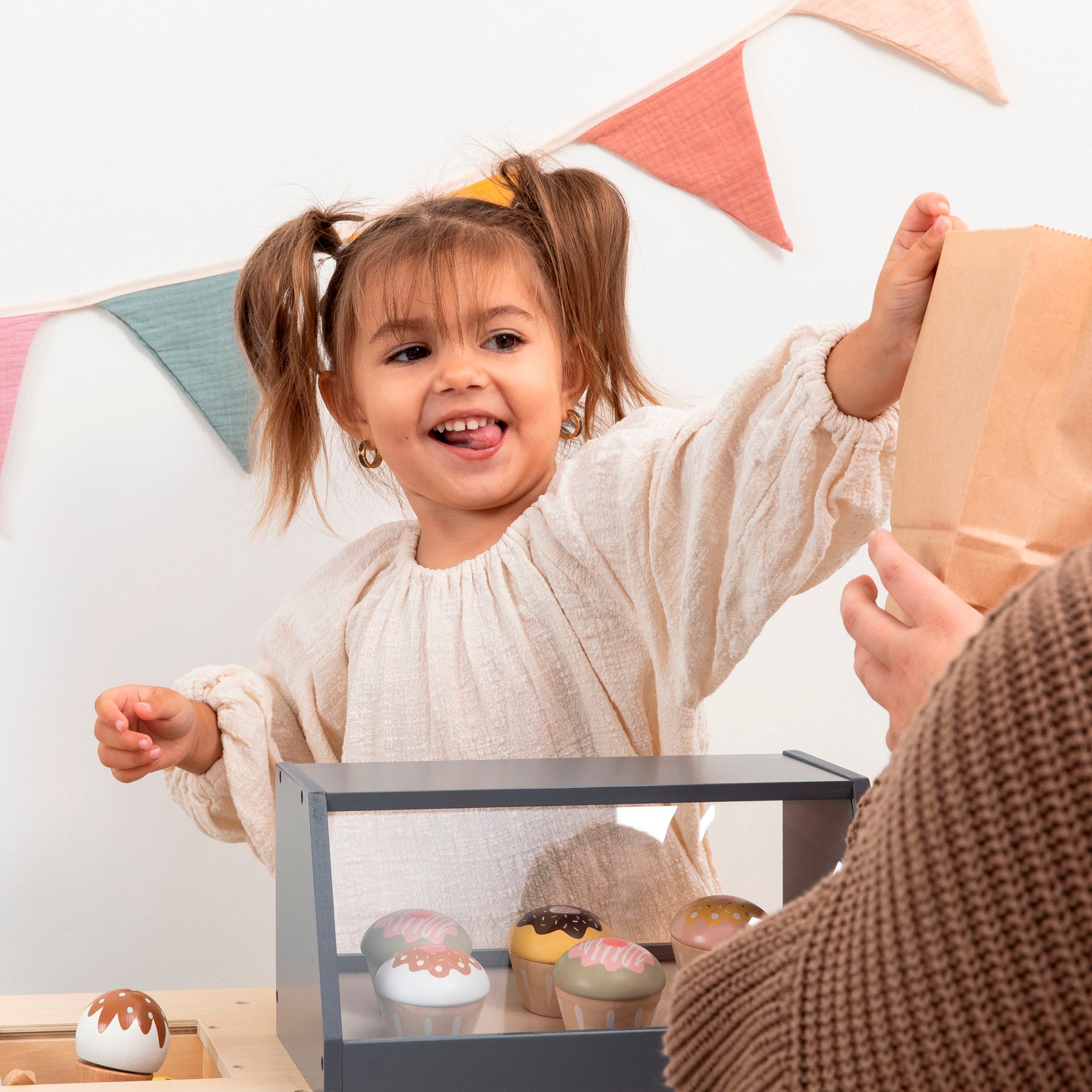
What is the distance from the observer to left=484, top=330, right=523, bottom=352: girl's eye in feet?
3.04

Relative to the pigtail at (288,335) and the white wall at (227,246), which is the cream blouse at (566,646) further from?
the white wall at (227,246)

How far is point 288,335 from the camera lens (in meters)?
1.01

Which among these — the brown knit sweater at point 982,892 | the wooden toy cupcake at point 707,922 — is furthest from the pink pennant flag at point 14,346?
the brown knit sweater at point 982,892

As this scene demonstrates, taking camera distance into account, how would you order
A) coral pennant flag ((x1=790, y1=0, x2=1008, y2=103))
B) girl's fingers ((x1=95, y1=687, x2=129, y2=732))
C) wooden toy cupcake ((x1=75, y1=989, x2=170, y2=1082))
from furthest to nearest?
coral pennant flag ((x1=790, y1=0, x2=1008, y2=103)) < girl's fingers ((x1=95, y1=687, x2=129, y2=732)) < wooden toy cupcake ((x1=75, y1=989, x2=170, y2=1082))

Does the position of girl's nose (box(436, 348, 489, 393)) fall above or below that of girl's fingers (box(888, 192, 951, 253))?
above

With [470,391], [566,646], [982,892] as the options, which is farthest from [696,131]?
[982,892]

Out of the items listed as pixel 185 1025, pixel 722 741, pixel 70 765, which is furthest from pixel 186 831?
pixel 722 741

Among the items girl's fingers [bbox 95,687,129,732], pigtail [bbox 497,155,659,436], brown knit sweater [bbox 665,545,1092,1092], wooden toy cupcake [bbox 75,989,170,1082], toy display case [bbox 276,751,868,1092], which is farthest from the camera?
pigtail [bbox 497,155,659,436]

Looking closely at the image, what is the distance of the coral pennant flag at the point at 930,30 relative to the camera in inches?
47.8

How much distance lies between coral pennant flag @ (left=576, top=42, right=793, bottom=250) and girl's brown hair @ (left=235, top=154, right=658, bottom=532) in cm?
19

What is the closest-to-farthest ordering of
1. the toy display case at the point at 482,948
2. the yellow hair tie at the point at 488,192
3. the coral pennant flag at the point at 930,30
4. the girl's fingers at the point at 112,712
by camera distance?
the toy display case at the point at 482,948, the girl's fingers at the point at 112,712, the yellow hair tie at the point at 488,192, the coral pennant flag at the point at 930,30

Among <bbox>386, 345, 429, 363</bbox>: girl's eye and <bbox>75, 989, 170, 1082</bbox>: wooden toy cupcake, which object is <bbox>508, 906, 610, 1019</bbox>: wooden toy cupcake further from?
<bbox>386, 345, 429, 363</bbox>: girl's eye

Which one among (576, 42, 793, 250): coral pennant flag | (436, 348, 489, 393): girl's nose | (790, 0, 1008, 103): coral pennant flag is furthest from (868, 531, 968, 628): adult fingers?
(790, 0, 1008, 103): coral pennant flag

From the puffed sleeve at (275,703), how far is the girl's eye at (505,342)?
0.22 meters
